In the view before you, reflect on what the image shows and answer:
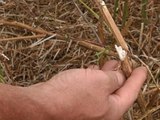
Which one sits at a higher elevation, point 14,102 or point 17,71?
point 14,102

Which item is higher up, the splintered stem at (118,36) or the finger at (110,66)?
the splintered stem at (118,36)

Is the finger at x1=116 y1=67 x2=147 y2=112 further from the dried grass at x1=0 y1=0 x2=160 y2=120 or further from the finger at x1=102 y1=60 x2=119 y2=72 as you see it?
the dried grass at x1=0 y1=0 x2=160 y2=120

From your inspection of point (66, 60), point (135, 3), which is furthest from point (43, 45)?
point (135, 3)

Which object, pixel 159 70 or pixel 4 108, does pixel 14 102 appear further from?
pixel 159 70

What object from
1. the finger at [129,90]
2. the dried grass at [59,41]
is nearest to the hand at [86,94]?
the finger at [129,90]

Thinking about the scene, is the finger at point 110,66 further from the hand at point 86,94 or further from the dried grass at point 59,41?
the dried grass at point 59,41

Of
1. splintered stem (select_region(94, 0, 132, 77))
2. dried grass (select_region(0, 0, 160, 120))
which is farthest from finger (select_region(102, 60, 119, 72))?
dried grass (select_region(0, 0, 160, 120))

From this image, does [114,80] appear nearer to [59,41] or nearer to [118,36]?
[118,36]

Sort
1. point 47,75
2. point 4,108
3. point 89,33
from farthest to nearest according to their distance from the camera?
point 89,33
point 47,75
point 4,108
